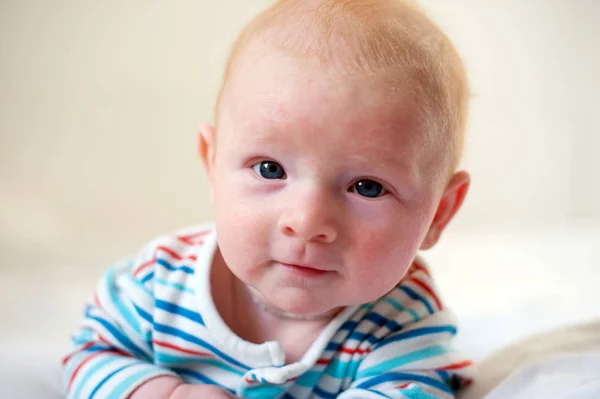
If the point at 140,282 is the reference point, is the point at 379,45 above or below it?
above

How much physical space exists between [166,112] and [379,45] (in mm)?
1201

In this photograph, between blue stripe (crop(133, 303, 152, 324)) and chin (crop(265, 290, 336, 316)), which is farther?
blue stripe (crop(133, 303, 152, 324))

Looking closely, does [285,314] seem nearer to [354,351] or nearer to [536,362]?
[354,351]

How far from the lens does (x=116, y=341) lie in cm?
107

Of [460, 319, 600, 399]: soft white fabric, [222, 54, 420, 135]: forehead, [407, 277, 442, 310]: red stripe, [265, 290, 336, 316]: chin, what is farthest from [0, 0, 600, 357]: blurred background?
[222, 54, 420, 135]: forehead

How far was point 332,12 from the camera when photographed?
0.89m

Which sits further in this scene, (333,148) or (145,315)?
(145,315)

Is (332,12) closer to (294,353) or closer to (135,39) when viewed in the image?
(294,353)

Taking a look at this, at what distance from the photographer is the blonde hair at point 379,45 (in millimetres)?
854

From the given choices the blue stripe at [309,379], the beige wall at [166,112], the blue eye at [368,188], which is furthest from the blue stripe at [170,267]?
the beige wall at [166,112]

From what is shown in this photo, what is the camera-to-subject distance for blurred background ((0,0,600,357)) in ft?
5.57

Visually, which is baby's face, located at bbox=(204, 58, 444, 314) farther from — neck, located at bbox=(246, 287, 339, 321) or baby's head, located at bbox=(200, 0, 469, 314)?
neck, located at bbox=(246, 287, 339, 321)

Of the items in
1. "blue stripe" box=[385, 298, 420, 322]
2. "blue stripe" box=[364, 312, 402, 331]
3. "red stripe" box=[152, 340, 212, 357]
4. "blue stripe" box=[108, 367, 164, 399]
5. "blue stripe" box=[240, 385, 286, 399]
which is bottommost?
"blue stripe" box=[108, 367, 164, 399]

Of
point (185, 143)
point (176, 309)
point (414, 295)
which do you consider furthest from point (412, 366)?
point (185, 143)
